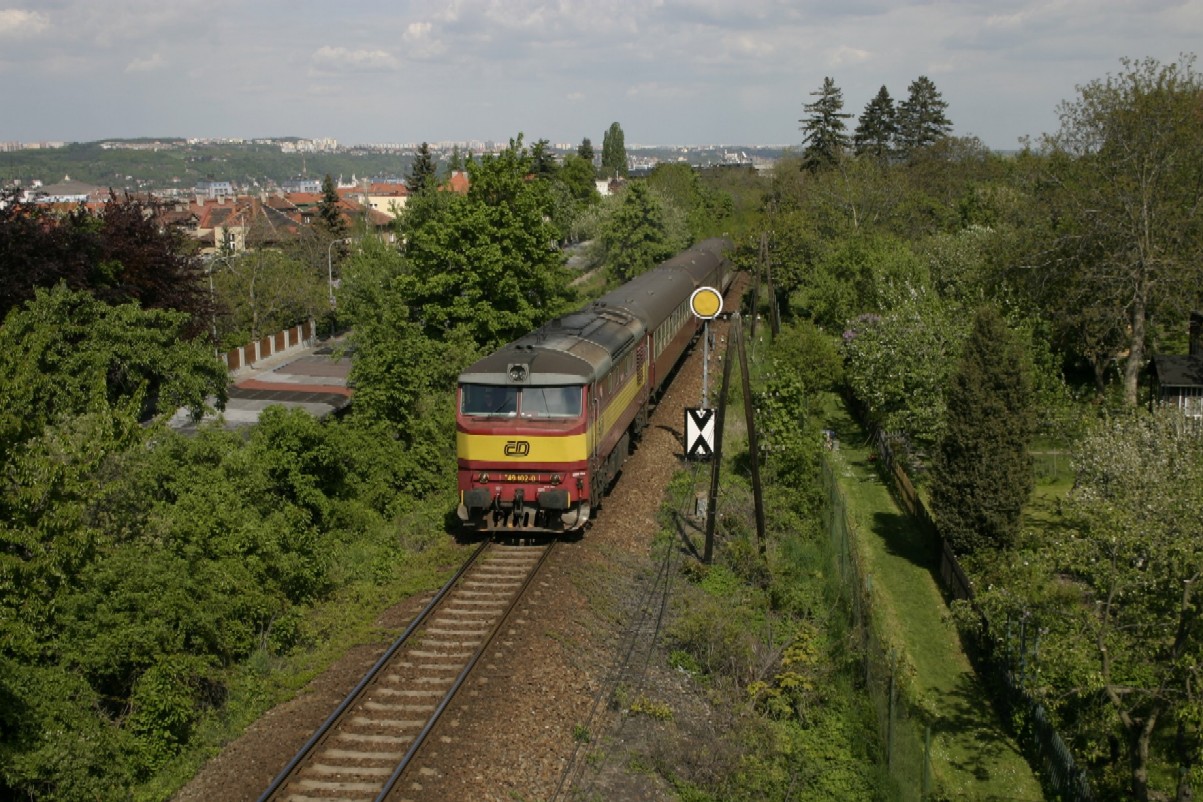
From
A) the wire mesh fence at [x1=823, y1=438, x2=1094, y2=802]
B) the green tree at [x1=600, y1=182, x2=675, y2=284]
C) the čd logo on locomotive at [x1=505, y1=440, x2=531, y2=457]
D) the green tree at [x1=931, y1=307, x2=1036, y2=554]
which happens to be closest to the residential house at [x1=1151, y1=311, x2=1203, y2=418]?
the green tree at [x1=931, y1=307, x2=1036, y2=554]

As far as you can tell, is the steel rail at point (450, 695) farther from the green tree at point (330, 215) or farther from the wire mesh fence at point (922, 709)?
the green tree at point (330, 215)

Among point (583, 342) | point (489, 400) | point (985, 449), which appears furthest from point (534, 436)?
point (985, 449)

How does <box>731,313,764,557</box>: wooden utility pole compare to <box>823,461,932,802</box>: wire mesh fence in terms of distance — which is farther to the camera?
<box>731,313,764,557</box>: wooden utility pole

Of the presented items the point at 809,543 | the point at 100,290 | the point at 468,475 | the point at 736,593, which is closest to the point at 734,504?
the point at 809,543

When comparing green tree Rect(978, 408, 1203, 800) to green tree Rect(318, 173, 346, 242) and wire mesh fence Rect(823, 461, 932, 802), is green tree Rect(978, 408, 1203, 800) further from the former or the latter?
green tree Rect(318, 173, 346, 242)

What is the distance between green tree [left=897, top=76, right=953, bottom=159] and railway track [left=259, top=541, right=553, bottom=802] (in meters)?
82.7

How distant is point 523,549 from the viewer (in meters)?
17.1

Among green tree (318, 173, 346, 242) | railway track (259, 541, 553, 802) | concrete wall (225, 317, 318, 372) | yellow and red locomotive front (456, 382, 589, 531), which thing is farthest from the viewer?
green tree (318, 173, 346, 242)

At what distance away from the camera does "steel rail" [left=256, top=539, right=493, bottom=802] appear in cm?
988

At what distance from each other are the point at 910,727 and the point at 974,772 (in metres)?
0.98

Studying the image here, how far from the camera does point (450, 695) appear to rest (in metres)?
11.5

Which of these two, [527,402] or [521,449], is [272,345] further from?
[521,449]

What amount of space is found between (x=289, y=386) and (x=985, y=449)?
2987 centimetres

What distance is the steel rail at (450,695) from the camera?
9875mm
